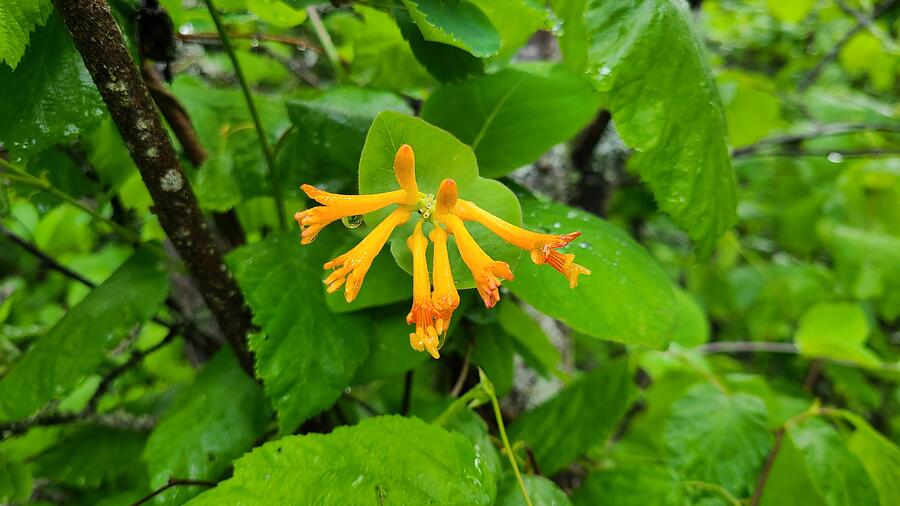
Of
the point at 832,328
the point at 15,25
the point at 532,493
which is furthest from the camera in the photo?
the point at 832,328

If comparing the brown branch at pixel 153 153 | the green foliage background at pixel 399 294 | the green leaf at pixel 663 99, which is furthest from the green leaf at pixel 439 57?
the brown branch at pixel 153 153

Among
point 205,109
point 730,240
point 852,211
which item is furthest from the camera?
point 852,211

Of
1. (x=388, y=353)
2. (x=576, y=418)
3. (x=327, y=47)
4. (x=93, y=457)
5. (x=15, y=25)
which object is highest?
(x=15, y=25)

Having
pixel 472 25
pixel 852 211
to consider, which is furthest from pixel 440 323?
pixel 852 211

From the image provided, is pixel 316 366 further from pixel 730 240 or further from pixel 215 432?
pixel 730 240

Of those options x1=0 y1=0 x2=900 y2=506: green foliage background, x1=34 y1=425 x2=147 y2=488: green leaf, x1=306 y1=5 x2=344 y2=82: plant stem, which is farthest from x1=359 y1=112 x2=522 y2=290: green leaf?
x1=34 y1=425 x2=147 y2=488: green leaf

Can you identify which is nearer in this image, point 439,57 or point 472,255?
point 472,255

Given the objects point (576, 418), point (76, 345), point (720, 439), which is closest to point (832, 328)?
point (720, 439)

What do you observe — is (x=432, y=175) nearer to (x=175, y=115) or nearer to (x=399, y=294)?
(x=399, y=294)
